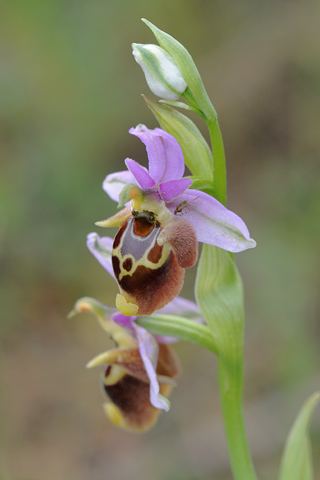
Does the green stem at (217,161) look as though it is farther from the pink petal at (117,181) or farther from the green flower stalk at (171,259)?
the pink petal at (117,181)

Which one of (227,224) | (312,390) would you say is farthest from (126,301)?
(312,390)

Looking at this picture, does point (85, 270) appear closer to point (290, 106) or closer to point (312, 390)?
point (312, 390)

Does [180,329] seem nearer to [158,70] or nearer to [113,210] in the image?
[158,70]

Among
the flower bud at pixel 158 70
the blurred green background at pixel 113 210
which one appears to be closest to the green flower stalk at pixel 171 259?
the flower bud at pixel 158 70

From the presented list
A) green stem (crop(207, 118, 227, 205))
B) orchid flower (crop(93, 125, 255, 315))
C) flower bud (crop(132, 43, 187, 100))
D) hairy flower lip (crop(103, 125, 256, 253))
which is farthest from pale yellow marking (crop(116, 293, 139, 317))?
flower bud (crop(132, 43, 187, 100))

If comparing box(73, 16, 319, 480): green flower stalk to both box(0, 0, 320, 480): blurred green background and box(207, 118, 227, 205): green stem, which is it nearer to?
box(207, 118, 227, 205): green stem
